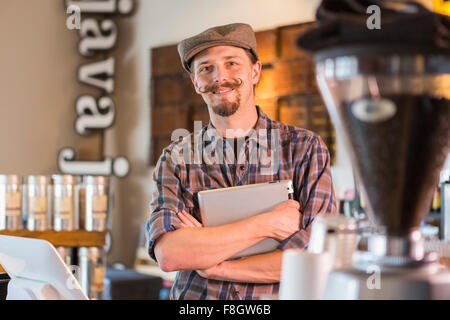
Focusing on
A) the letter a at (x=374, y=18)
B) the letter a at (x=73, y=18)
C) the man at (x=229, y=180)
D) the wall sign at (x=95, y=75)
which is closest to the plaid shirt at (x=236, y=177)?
the man at (x=229, y=180)

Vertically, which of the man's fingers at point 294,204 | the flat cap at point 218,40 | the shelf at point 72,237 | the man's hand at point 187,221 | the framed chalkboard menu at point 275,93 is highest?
the framed chalkboard menu at point 275,93

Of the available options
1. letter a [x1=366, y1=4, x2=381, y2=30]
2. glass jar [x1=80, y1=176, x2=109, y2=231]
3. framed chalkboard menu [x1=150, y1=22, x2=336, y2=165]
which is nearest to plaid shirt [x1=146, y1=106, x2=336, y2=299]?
letter a [x1=366, y1=4, x2=381, y2=30]

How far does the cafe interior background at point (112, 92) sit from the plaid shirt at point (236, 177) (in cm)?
337

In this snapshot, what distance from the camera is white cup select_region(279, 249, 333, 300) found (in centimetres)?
90

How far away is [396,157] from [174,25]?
16.7ft

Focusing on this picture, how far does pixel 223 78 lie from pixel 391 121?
1.14m

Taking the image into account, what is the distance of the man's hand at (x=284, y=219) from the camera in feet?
5.80

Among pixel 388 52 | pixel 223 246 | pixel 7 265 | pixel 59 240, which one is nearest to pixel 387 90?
pixel 388 52

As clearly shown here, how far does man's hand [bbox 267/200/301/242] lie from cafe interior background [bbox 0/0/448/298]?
3559 mm

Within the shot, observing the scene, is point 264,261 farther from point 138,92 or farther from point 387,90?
point 138,92

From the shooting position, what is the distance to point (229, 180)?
193 centimetres

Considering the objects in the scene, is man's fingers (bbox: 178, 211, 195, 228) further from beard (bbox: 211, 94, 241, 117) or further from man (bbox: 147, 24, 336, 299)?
beard (bbox: 211, 94, 241, 117)

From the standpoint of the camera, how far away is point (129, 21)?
20.3ft

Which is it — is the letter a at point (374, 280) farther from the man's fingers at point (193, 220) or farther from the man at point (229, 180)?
the man's fingers at point (193, 220)
